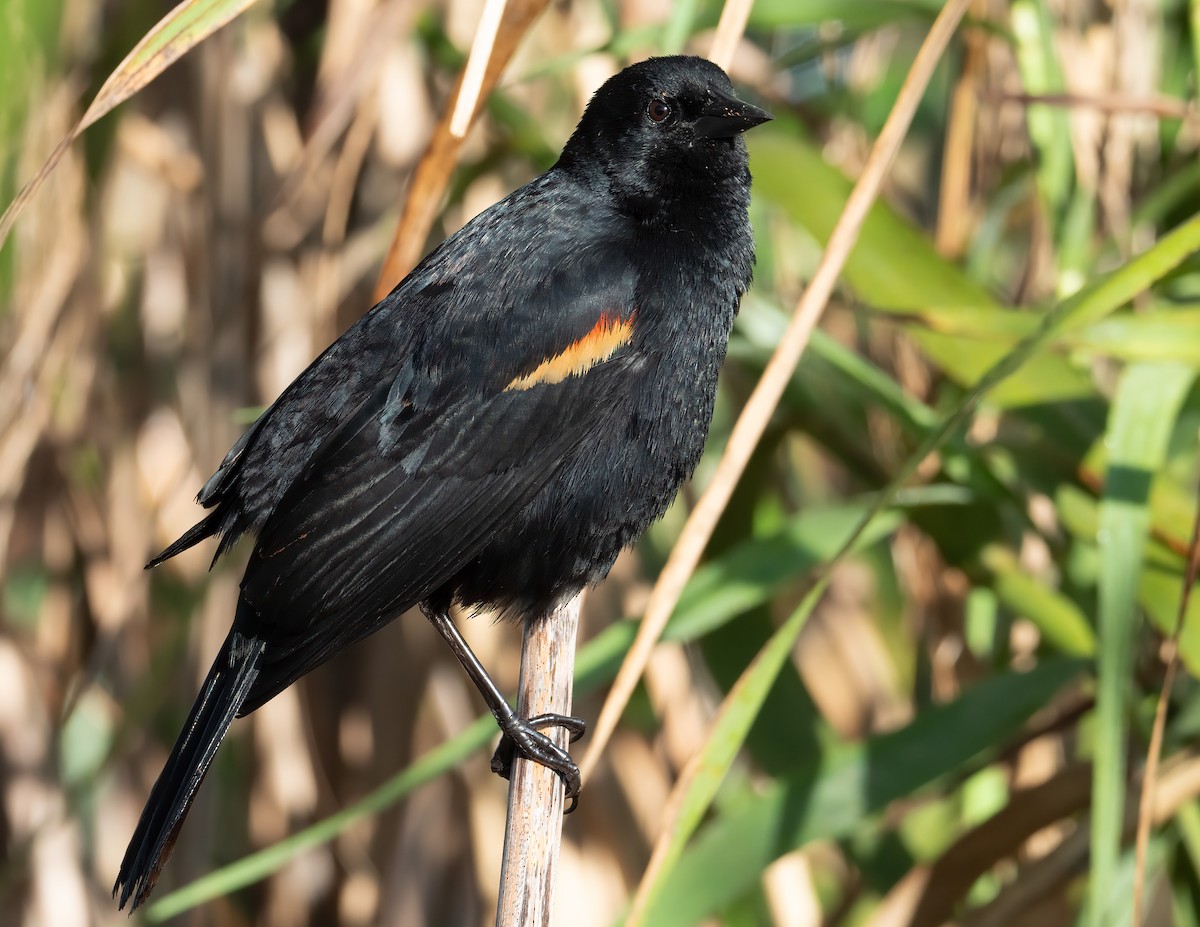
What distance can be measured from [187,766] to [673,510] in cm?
131

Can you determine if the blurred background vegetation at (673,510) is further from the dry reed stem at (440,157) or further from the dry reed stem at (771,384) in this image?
the dry reed stem at (771,384)

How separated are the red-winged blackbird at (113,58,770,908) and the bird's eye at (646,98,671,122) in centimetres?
9

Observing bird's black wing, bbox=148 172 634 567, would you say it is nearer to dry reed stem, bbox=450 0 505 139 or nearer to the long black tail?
the long black tail

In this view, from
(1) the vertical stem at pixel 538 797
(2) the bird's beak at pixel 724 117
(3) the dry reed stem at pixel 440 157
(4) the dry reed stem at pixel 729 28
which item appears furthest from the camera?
(2) the bird's beak at pixel 724 117

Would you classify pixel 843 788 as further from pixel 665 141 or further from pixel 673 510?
pixel 665 141

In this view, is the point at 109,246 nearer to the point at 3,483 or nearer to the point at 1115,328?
the point at 3,483

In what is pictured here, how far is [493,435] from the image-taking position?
72.0 inches

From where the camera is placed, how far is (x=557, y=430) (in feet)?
6.07

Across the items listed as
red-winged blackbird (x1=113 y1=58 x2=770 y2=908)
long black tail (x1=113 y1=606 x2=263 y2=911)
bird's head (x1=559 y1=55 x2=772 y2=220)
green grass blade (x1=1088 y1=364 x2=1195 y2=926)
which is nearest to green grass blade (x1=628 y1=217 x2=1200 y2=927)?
green grass blade (x1=1088 y1=364 x2=1195 y2=926)

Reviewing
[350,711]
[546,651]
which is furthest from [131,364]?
[546,651]

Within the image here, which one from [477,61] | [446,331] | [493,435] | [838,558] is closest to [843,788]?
[838,558]

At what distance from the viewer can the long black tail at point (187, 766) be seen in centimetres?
152

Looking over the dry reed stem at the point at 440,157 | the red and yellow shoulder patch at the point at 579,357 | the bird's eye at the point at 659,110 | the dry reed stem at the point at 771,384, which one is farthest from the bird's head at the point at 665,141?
the dry reed stem at the point at 771,384

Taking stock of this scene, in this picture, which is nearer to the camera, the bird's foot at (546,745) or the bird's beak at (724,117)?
the bird's foot at (546,745)
